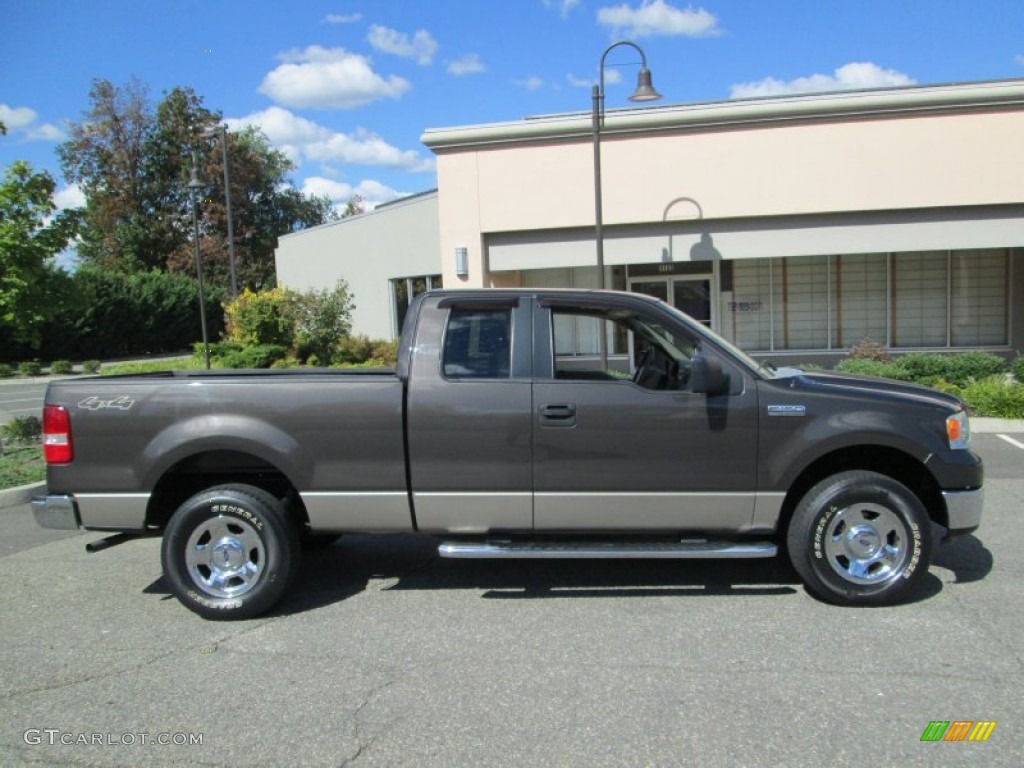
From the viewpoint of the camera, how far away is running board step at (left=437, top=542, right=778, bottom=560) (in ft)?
15.5

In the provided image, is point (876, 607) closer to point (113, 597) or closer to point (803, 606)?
point (803, 606)

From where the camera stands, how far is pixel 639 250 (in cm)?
1597

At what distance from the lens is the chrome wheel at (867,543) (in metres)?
4.73

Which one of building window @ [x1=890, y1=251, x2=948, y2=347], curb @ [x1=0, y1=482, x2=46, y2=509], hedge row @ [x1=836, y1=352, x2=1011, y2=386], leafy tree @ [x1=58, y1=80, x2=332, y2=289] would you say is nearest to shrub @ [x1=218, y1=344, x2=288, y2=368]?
curb @ [x1=0, y1=482, x2=46, y2=509]

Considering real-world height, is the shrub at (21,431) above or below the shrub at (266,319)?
below

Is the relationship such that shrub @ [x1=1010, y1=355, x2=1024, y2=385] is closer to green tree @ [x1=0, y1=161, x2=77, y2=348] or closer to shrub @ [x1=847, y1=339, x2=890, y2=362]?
shrub @ [x1=847, y1=339, x2=890, y2=362]

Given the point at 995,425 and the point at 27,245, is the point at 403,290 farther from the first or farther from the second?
the point at 995,425

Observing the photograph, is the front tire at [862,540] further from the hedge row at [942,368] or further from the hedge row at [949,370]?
the hedge row at [942,368]

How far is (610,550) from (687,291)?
43.3 feet

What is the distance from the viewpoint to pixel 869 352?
15.6 meters

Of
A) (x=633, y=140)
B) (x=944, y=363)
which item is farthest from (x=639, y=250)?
(x=944, y=363)

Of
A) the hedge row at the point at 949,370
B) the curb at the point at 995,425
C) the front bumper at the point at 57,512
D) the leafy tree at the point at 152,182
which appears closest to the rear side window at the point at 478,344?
the front bumper at the point at 57,512

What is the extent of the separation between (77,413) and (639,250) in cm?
1256

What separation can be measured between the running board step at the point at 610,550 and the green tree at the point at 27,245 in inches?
345
